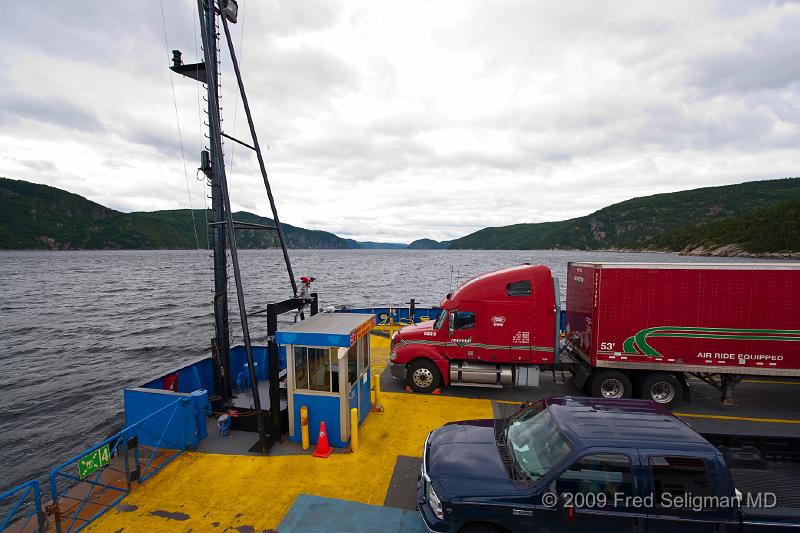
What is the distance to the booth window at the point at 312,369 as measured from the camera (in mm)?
8133

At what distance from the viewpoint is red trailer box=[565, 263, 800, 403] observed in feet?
30.9

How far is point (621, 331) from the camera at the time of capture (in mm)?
10070

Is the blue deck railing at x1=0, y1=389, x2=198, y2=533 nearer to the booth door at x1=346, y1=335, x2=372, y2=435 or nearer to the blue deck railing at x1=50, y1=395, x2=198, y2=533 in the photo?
the blue deck railing at x1=50, y1=395, x2=198, y2=533

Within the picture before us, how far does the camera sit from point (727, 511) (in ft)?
14.7

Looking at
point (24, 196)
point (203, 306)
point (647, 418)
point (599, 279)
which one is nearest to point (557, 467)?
point (647, 418)

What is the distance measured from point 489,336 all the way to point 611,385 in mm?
3567

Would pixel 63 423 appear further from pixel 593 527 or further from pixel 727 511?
pixel 727 511

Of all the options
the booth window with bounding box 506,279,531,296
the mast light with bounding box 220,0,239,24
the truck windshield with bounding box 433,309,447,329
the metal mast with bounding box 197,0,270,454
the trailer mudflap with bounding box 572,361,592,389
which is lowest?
the trailer mudflap with bounding box 572,361,592,389

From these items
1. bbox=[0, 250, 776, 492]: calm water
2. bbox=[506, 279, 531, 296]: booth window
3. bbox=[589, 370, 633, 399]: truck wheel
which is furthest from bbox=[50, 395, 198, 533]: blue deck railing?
bbox=[589, 370, 633, 399]: truck wheel

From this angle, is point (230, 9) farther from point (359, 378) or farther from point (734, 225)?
point (734, 225)

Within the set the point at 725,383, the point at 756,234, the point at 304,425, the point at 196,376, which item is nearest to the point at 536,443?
the point at 304,425

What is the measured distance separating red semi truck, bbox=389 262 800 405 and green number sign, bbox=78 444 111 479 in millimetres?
7078

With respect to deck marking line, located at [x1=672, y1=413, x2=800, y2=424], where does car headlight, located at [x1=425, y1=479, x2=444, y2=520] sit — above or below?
above

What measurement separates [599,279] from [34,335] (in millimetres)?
39298
